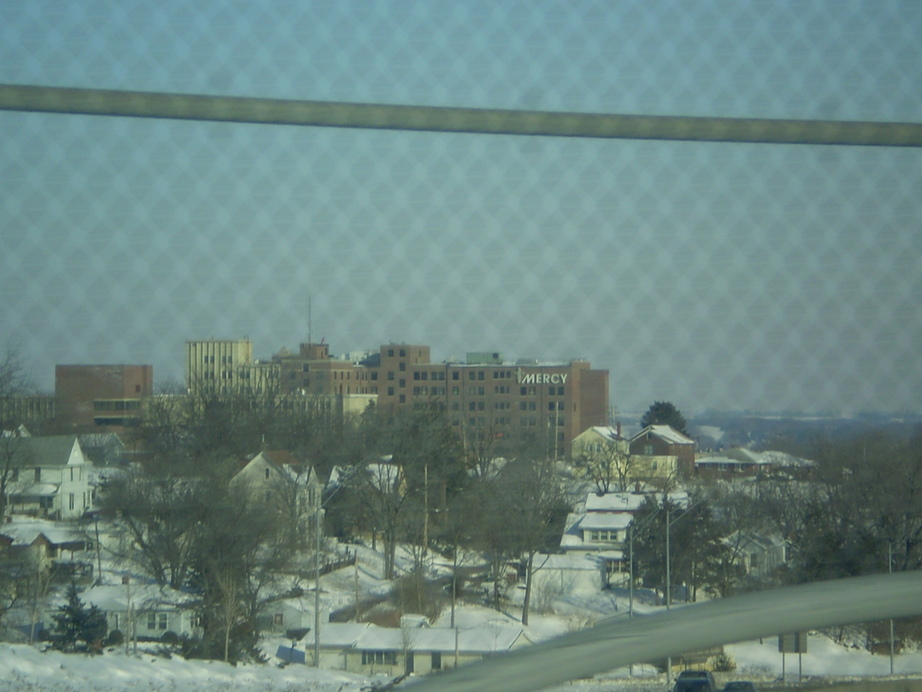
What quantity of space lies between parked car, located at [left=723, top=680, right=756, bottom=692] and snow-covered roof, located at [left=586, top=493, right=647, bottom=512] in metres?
0.89

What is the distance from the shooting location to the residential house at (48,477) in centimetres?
214

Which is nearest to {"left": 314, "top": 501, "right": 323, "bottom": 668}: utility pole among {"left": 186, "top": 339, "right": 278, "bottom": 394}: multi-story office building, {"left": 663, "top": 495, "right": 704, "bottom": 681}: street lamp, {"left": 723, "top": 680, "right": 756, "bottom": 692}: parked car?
{"left": 186, "top": 339, "right": 278, "bottom": 394}: multi-story office building

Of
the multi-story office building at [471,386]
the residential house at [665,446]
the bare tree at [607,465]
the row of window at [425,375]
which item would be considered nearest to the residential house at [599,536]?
the bare tree at [607,465]

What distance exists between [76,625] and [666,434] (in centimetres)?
177

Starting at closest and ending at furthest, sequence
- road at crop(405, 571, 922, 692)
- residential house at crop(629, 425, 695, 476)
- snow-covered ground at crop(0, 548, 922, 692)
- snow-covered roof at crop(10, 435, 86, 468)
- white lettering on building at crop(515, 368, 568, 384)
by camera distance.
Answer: road at crop(405, 571, 922, 692) → snow-covered ground at crop(0, 548, 922, 692) → white lettering on building at crop(515, 368, 568, 384) → snow-covered roof at crop(10, 435, 86, 468) → residential house at crop(629, 425, 695, 476)

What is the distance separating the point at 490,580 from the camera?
251 cm

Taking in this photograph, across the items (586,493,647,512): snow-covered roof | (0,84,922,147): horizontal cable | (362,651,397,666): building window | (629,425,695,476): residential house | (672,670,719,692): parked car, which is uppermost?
(0,84,922,147): horizontal cable

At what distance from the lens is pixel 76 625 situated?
2461 millimetres

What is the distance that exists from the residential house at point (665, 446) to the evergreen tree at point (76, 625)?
1624mm

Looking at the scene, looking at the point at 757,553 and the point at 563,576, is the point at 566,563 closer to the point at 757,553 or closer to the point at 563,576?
the point at 563,576

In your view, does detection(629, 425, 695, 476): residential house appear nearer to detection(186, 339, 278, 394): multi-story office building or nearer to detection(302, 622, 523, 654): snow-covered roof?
detection(302, 622, 523, 654): snow-covered roof

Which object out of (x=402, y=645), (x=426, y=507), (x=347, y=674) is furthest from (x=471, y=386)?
(x=347, y=674)

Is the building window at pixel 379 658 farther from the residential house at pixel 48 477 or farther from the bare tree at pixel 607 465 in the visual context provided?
the residential house at pixel 48 477

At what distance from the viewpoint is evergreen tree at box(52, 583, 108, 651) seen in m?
2.36
